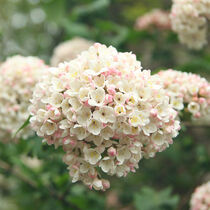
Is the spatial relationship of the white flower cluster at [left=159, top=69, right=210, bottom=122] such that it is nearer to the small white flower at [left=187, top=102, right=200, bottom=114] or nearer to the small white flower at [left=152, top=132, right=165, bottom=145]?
the small white flower at [left=187, top=102, right=200, bottom=114]

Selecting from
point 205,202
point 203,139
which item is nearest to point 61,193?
point 205,202

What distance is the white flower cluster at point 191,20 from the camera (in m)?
2.53

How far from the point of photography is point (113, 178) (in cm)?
397

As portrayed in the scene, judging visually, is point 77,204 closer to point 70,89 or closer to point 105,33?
point 70,89

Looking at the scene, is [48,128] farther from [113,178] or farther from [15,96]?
[113,178]

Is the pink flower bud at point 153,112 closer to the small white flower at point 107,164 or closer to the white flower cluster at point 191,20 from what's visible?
the small white flower at point 107,164

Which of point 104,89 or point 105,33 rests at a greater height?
point 104,89

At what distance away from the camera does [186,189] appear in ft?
11.1

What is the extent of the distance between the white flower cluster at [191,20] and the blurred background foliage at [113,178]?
19cm

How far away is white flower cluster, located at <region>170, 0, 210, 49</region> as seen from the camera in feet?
8.30

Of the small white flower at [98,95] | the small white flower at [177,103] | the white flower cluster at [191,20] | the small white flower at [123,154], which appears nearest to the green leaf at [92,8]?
the white flower cluster at [191,20]

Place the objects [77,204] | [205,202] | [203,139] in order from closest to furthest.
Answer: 1. [205,202]
2. [77,204]
3. [203,139]

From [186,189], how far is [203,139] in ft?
3.22

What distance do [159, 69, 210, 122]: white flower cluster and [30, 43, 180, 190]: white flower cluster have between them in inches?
11.9
